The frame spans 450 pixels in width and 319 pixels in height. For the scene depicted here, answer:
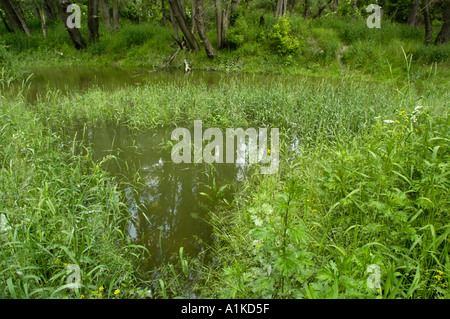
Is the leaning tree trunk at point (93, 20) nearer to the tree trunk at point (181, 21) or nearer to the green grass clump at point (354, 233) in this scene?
the tree trunk at point (181, 21)

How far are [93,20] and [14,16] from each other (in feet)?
17.3

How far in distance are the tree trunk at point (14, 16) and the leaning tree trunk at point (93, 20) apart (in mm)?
3905

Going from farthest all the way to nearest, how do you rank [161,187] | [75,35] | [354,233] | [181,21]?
[75,35] → [181,21] → [161,187] → [354,233]

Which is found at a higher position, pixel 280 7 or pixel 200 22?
pixel 280 7

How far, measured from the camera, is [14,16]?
16.1 meters

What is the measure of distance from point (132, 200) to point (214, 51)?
1164 cm

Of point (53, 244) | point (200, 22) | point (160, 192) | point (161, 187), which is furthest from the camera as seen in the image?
point (200, 22)

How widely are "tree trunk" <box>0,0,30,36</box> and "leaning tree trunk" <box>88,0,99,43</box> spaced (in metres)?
3.91

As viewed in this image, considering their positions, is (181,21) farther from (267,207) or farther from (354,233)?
(354,233)

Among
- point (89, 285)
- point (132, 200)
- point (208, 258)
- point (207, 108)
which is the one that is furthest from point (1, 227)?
point (207, 108)

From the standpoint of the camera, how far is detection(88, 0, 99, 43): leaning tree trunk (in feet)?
45.8

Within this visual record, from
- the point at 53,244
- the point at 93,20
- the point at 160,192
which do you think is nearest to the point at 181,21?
the point at 93,20

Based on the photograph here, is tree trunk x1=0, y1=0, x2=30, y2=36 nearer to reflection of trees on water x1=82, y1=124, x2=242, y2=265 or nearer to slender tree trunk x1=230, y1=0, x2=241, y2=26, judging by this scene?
slender tree trunk x1=230, y1=0, x2=241, y2=26

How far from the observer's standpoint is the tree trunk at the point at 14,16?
15.2 meters
